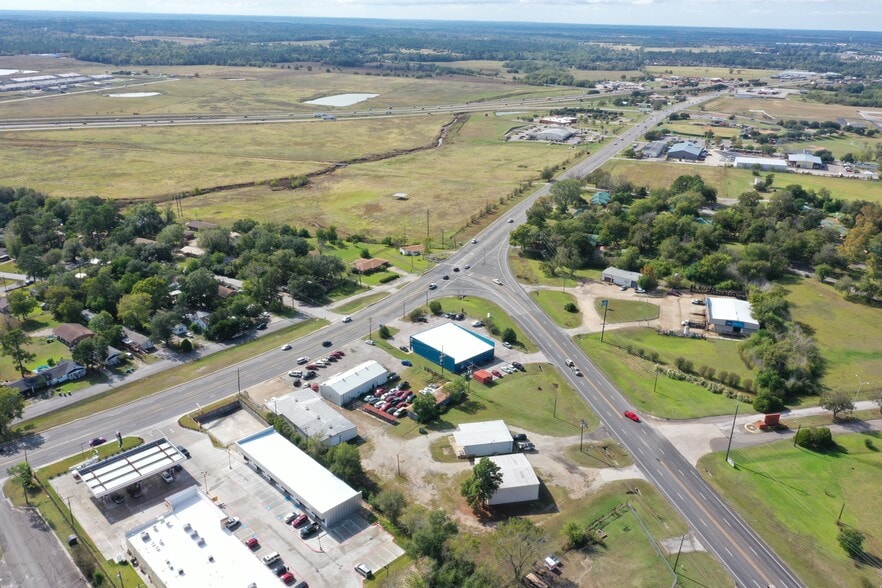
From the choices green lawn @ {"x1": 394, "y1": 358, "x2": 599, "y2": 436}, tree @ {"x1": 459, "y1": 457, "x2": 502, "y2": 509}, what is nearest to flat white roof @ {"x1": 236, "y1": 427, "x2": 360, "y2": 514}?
tree @ {"x1": 459, "y1": 457, "x2": 502, "y2": 509}

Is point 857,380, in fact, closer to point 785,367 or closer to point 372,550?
point 785,367

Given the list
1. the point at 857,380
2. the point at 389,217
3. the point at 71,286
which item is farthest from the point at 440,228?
the point at 857,380

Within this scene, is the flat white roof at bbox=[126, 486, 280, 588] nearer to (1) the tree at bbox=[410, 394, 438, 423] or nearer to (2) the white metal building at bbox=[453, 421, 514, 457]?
(1) the tree at bbox=[410, 394, 438, 423]

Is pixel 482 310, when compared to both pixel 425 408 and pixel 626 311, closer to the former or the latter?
pixel 626 311

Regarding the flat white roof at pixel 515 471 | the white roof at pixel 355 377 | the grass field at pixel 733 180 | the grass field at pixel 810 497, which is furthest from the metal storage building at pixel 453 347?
the grass field at pixel 733 180

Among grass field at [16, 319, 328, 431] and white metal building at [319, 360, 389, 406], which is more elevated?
white metal building at [319, 360, 389, 406]

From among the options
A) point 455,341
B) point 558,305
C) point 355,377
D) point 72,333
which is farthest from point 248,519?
point 558,305

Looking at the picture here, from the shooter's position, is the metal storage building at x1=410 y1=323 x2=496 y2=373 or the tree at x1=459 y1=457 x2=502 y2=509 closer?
the tree at x1=459 y1=457 x2=502 y2=509
